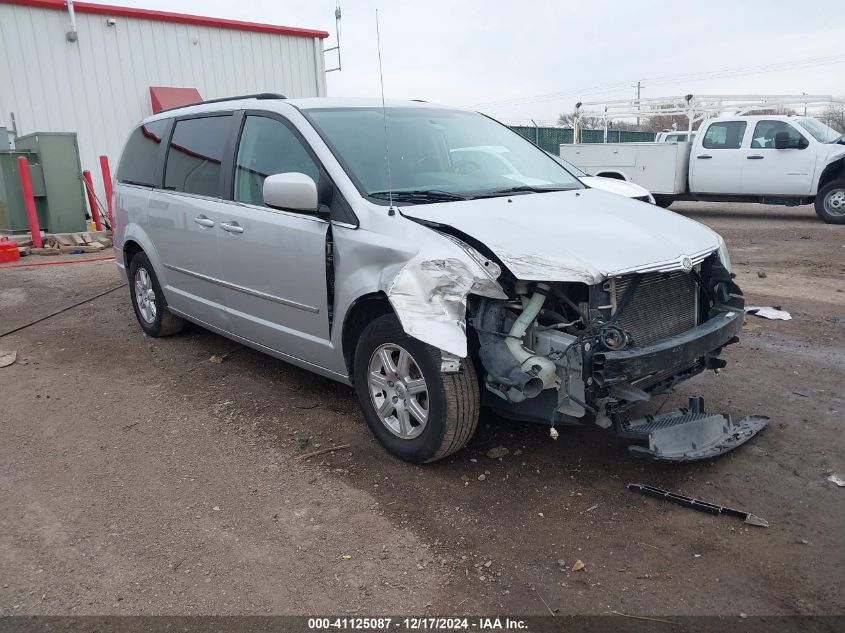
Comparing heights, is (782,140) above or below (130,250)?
above

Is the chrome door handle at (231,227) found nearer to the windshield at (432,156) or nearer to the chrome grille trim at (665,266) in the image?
the windshield at (432,156)

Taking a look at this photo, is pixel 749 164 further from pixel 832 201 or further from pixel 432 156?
pixel 432 156

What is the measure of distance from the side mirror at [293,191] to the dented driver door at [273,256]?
0.16 m

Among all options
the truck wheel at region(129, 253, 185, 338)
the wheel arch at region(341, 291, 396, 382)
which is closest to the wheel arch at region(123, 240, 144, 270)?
the truck wheel at region(129, 253, 185, 338)

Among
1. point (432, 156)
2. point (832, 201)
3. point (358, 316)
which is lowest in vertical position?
point (832, 201)

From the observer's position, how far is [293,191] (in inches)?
145

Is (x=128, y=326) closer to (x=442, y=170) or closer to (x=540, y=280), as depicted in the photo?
(x=442, y=170)

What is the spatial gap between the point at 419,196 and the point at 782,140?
39.3 feet

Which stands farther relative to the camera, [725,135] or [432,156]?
[725,135]

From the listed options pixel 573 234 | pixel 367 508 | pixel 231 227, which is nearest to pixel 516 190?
pixel 573 234

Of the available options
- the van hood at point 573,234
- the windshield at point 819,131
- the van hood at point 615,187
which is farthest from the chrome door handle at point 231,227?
the windshield at point 819,131

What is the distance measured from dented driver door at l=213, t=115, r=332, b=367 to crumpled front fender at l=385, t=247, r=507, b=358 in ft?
2.60

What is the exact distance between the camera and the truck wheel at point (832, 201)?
12.7 meters

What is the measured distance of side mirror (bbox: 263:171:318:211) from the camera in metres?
3.66
